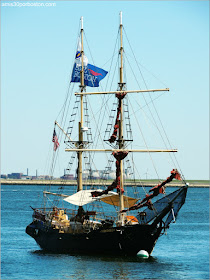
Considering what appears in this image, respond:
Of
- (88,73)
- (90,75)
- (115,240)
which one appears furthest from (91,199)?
(88,73)

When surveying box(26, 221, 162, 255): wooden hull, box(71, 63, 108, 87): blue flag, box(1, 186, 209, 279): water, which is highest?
box(71, 63, 108, 87): blue flag

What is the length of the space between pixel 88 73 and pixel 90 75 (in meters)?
0.34

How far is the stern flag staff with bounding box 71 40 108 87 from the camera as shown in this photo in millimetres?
70188

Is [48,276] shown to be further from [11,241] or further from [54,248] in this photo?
[11,241]

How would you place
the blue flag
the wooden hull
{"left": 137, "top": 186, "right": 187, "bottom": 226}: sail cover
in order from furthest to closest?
the blue flag → {"left": 137, "top": 186, "right": 187, "bottom": 226}: sail cover → the wooden hull

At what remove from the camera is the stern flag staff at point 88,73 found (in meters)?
70.2

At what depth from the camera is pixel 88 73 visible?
233 ft

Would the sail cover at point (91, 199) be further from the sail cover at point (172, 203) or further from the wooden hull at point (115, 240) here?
the wooden hull at point (115, 240)

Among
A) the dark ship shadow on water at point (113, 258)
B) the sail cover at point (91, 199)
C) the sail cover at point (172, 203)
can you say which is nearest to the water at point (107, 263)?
the dark ship shadow on water at point (113, 258)

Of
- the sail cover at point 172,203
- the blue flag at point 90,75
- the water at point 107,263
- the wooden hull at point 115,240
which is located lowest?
the water at point 107,263

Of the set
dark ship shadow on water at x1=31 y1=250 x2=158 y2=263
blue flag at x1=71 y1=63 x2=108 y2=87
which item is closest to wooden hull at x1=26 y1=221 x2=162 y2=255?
dark ship shadow on water at x1=31 y1=250 x2=158 y2=263

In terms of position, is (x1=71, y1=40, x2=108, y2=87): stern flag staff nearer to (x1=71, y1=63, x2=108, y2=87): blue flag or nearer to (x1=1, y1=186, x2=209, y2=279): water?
(x1=71, y1=63, x2=108, y2=87): blue flag

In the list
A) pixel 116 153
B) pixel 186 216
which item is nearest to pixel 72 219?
pixel 116 153

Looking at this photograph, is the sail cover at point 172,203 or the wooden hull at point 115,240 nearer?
the wooden hull at point 115,240
